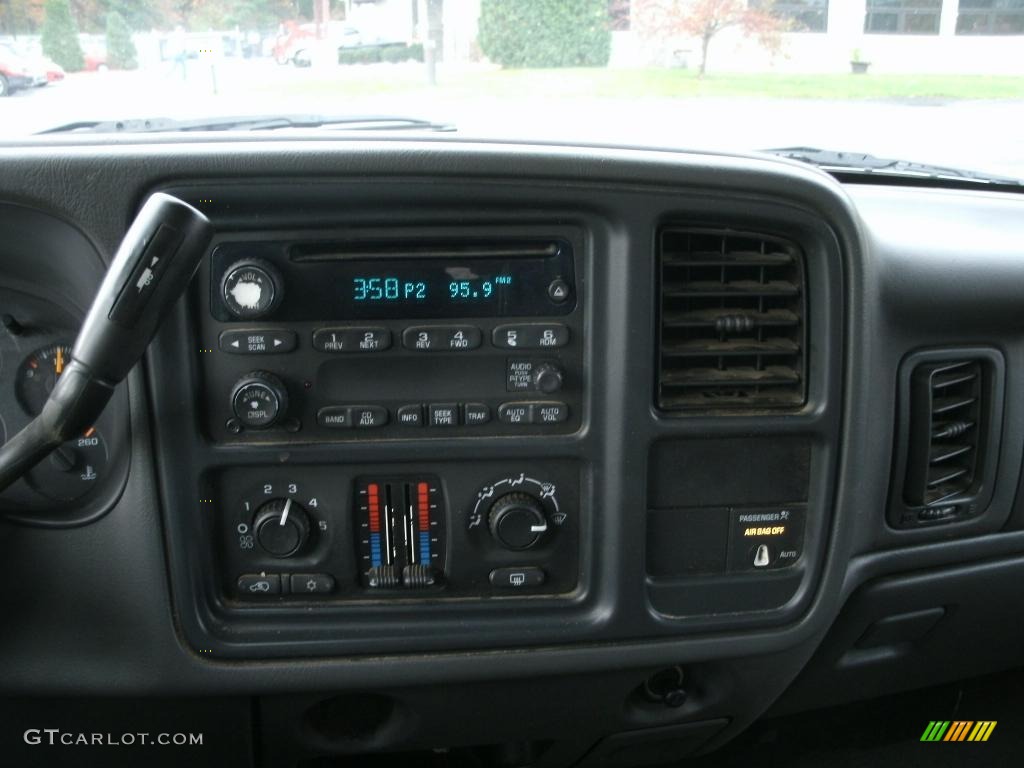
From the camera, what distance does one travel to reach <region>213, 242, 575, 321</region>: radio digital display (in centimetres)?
147

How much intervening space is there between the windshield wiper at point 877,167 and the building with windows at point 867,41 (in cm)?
18

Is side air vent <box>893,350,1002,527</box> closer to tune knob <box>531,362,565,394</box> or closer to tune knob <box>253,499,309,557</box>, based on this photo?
tune knob <box>531,362,565,394</box>

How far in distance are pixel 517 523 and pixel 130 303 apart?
0.65m

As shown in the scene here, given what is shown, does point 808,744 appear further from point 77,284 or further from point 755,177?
point 77,284

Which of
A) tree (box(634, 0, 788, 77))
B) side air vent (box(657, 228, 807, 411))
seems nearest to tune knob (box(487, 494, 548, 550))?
side air vent (box(657, 228, 807, 411))

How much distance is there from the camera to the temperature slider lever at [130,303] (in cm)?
126

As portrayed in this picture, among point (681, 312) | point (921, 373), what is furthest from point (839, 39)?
point (681, 312)

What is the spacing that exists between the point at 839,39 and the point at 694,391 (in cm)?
104

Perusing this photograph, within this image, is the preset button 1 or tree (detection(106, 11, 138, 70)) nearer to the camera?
the preset button 1

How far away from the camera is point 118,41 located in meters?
2.00

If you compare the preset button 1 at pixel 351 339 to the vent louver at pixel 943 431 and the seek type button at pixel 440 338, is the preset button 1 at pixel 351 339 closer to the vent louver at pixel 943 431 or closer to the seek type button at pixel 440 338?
the seek type button at pixel 440 338

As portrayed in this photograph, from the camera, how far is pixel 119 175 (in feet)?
4.54

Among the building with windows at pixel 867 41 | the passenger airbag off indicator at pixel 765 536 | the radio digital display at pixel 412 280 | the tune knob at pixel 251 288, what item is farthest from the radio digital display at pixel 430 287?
the building with windows at pixel 867 41

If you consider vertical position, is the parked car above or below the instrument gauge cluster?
above
